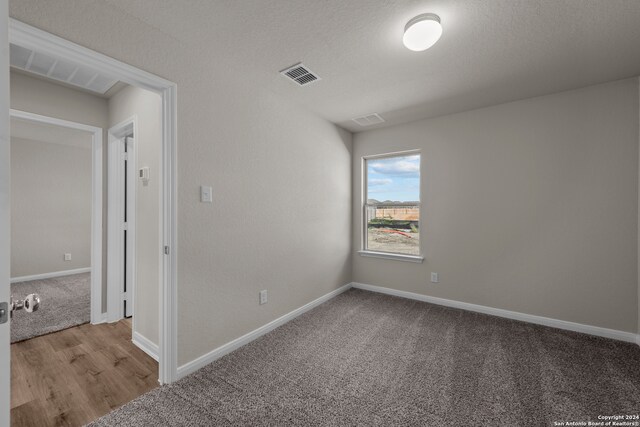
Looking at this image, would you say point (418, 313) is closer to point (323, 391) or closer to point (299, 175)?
point (323, 391)

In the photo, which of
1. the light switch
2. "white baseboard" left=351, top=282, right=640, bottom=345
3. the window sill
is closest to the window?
the window sill

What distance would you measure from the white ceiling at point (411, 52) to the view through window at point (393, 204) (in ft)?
3.95

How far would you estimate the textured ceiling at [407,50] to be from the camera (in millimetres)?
1706

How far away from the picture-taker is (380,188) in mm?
4160

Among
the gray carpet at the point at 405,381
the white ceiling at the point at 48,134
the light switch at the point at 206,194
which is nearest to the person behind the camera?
the gray carpet at the point at 405,381

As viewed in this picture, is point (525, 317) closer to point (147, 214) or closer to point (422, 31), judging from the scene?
point (422, 31)

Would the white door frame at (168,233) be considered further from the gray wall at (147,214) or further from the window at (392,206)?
the window at (392,206)

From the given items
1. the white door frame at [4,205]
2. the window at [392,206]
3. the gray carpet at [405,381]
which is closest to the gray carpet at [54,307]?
the gray carpet at [405,381]

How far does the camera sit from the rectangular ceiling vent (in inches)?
94.2

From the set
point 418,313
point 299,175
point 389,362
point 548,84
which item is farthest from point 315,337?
point 548,84

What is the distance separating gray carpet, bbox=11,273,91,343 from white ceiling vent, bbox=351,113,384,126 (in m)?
4.07

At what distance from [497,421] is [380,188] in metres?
3.02

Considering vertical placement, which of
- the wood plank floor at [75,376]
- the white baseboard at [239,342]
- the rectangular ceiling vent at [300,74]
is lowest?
the wood plank floor at [75,376]

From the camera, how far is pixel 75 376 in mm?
2072
